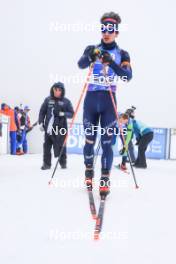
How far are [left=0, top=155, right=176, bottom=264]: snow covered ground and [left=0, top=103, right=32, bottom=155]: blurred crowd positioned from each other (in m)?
4.45

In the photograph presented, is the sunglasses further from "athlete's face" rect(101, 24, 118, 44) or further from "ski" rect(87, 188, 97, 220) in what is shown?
"ski" rect(87, 188, 97, 220)

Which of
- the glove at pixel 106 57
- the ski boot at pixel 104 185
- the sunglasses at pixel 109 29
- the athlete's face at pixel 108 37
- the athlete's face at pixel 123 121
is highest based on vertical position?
the sunglasses at pixel 109 29

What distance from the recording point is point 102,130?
2.71 metres

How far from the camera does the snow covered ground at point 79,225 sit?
1431 mm

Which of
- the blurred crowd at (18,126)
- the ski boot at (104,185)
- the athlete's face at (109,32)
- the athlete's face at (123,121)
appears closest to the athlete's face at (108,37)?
the athlete's face at (109,32)

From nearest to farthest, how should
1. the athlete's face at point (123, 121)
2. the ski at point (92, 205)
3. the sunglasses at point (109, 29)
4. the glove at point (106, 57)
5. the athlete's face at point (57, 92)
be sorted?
the ski at point (92, 205)
the glove at point (106, 57)
the sunglasses at point (109, 29)
the athlete's face at point (57, 92)
the athlete's face at point (123, 121)

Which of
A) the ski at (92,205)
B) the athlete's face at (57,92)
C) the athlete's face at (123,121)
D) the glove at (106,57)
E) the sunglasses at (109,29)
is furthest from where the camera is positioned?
the athlete's face at (123,121)

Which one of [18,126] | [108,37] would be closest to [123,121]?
[108,37]

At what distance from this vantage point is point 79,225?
184 centimetres

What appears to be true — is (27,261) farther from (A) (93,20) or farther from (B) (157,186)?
(A) (93,20)

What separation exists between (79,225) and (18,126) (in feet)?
19.3

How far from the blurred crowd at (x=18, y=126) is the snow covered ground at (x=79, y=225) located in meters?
4.45

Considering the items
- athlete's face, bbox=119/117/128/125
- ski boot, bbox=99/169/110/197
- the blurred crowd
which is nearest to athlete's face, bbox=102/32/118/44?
ski boot, bbox=99/169/110/197

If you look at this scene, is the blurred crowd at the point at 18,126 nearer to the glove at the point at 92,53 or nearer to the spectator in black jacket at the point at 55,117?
the spectator in black jacket at the point at 55,117
